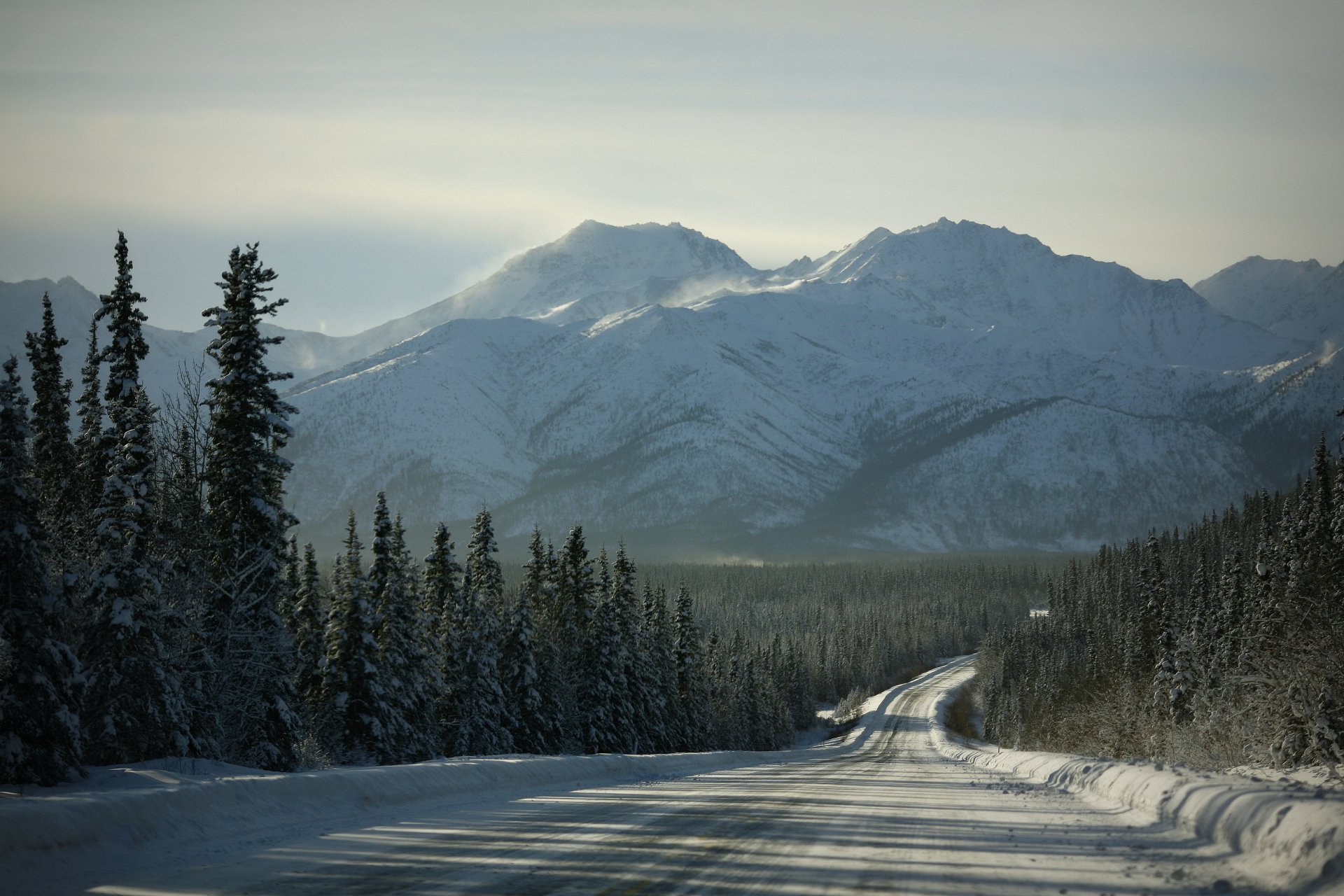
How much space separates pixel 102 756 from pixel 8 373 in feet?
31.1

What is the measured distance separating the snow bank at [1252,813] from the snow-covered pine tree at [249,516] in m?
24.3

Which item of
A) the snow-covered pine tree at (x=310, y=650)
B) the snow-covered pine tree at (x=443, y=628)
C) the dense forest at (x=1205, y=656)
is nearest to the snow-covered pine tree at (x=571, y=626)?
the snow-covered pine tree at (x=443, y=628)

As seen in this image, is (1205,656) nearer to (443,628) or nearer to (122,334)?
(443,628)

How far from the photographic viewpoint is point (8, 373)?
22.7m

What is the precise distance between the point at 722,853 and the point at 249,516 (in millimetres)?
24500

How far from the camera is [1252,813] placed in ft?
36.5

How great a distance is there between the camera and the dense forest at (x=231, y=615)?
68.1ft

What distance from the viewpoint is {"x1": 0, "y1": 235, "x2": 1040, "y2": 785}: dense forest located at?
68.1 ft

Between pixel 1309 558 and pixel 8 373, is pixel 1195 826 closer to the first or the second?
pixel 8 373

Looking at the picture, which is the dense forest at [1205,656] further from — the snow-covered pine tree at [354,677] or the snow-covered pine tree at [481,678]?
the snow-covered pine tree at [354,677]

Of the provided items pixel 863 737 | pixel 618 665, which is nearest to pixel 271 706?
pixel 618 665

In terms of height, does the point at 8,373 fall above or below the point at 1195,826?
above

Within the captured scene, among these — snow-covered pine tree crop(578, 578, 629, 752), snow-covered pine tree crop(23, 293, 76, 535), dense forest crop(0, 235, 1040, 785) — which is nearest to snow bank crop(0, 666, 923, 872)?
dense forest crop(0, 235, 1040, 785)

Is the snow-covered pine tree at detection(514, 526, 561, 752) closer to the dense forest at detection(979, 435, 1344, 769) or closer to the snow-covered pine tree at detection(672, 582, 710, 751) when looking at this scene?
the snow-covered pine tree at detection(672, 582, 710, 751)
